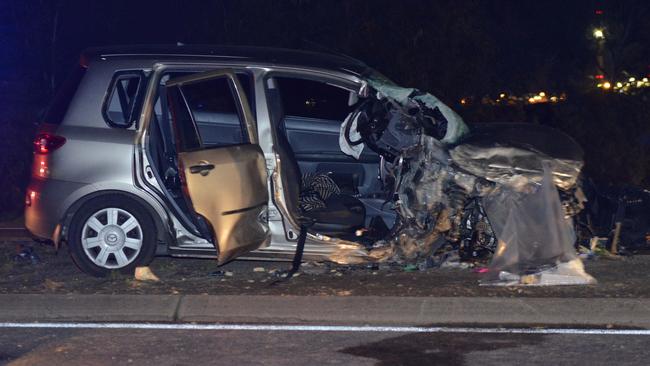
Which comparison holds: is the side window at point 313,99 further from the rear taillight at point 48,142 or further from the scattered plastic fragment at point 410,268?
the rear taillight at point 48,142

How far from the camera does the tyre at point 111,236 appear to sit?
816 centimetres

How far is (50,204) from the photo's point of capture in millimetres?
8164

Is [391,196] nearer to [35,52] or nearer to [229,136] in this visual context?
[229,136]

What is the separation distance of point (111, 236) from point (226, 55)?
1.74m

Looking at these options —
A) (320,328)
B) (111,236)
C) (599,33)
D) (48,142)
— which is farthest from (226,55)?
(599,33)

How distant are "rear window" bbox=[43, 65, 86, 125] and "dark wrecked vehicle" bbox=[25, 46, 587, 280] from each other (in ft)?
0.05

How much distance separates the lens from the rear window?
8.24m

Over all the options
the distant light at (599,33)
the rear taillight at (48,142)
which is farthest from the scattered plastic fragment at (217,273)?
the distant light at (599,33)

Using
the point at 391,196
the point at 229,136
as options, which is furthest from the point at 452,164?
the point at 229,136

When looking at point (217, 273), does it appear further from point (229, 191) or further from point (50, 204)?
point (50, 204)

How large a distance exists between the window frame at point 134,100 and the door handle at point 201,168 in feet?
2.46

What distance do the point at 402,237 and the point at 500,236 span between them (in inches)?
31.3

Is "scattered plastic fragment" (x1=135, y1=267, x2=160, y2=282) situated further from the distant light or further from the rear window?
the distant light

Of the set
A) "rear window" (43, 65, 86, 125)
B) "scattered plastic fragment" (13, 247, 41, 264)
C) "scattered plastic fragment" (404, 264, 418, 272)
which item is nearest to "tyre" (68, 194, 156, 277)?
"rear window" (43, 65, 86, 125)
